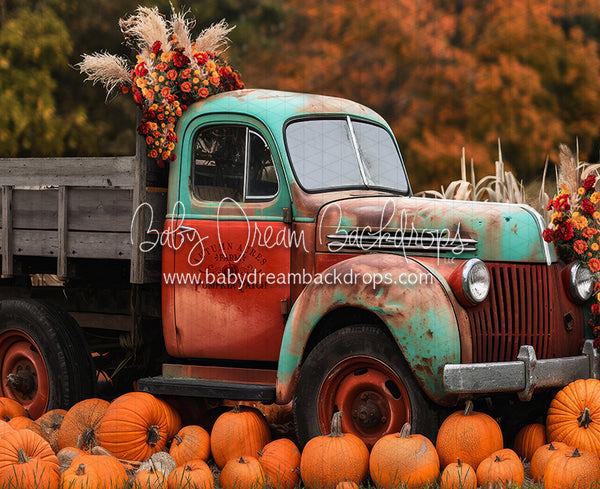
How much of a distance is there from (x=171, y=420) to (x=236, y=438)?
0.62 metres

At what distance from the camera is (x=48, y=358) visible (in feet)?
21.1

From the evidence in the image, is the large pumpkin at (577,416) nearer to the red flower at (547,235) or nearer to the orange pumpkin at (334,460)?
the red flower at (547,235)

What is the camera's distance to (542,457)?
4.99m

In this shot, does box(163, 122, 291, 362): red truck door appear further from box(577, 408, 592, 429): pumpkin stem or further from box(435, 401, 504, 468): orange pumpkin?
box(577, 408, 592, 429): pumpkin stem

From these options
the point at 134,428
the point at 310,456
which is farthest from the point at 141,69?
the point at 310,456

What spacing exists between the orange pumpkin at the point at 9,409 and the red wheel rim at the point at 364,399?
2423 mm

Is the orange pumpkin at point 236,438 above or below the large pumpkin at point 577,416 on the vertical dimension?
below

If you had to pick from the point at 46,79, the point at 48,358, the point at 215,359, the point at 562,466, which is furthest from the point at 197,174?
the point at 46,79

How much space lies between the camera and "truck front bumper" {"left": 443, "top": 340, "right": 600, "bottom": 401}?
4.80 m

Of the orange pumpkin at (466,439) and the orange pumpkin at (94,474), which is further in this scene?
the orange pumpkin at (466,439)

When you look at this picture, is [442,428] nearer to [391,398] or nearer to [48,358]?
[391,398]

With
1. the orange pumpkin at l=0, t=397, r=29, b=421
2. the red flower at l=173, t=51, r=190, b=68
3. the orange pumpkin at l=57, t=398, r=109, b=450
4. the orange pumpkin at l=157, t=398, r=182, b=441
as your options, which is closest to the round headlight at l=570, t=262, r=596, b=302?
the orange pumpkin at l=157, t=398, r=182, b=441

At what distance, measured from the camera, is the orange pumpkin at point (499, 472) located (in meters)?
4.71

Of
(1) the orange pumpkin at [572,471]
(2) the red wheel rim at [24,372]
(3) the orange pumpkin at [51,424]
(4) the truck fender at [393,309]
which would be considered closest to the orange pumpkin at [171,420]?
(3) the orange pumpkin at [51,424]
